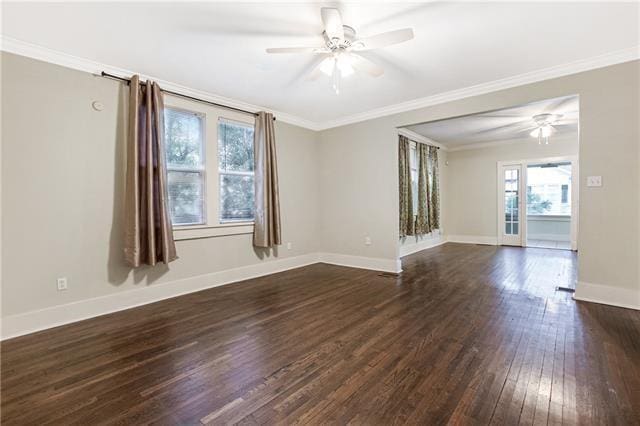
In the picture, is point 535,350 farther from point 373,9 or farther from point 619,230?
point 373,9

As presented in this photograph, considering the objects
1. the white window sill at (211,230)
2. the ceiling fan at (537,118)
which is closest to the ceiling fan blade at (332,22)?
the white window sill at (211,230)

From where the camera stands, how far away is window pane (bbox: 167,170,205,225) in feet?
12.3

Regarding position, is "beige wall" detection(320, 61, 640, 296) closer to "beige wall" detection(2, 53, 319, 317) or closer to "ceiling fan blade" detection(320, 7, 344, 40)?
"ceiling fan blade" detection(320, 7, 344, 40)

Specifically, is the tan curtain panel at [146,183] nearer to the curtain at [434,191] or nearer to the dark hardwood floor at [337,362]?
the dark hardwood floor at [337,362]

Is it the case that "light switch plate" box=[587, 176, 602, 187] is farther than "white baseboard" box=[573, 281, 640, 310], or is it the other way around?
"light switch plate" box=[587, 176, 602, 187]

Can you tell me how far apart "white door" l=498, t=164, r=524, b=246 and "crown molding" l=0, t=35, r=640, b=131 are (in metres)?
4.54

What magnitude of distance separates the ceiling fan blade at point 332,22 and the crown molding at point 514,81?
2.34 m

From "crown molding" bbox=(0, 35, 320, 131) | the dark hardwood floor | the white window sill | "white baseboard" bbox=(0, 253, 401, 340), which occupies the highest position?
"crown molding" bbox=(0, 35, 320, 131)

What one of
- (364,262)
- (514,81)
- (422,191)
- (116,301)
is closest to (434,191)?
(422,191)

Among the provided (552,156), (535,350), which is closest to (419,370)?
(535,350)

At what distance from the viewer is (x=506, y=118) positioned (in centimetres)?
528

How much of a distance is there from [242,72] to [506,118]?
4.67 m

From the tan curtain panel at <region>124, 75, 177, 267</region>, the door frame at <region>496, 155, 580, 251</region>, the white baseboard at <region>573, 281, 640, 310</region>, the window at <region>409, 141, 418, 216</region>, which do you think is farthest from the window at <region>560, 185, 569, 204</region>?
the tan curtain panel at <region>124, 75, 177, 267</region>

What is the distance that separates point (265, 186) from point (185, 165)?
1162 mm
